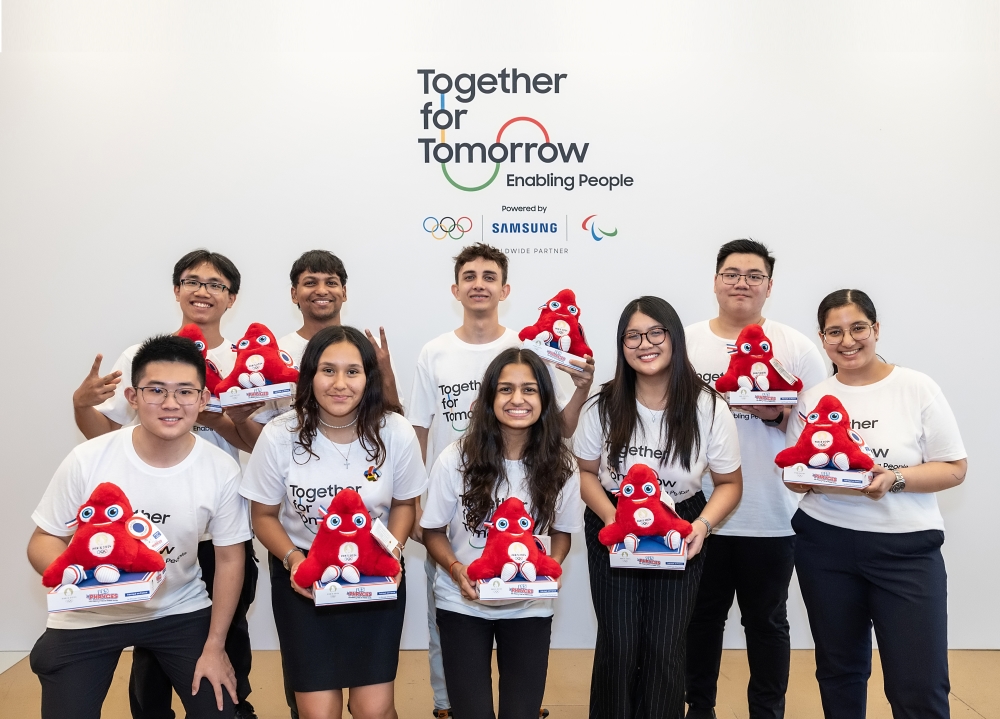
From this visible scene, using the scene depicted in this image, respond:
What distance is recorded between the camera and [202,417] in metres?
3.00

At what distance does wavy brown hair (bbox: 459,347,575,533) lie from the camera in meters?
2.50

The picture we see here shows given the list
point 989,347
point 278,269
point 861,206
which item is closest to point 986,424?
point 989,347

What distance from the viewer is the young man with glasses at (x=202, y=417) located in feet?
9.51

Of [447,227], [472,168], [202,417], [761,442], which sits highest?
[472,168]

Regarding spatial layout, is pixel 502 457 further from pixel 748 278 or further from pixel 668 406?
pixel 748 278

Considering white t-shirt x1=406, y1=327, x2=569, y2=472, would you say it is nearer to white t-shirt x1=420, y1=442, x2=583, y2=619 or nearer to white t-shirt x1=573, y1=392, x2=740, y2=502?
white t-shirt x1=573, y1=392, x2=740, y2=502

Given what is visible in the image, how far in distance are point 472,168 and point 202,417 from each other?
6.66 ft

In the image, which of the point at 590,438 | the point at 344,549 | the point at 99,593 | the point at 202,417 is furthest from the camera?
the point at 202,417

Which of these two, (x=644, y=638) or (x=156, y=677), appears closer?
(x=644, y=638)

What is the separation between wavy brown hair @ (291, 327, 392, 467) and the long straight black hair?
77cm

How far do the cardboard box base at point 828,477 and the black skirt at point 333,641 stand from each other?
54.2 inches

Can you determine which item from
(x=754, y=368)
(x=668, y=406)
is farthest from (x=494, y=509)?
(x=754, y=368)

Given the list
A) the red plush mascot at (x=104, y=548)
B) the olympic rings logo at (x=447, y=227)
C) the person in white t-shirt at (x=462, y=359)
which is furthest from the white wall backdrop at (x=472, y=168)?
the red plush mascot at (x=104, y=548)

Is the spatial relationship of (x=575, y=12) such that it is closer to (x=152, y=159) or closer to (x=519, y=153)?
(x=519, y=153)
